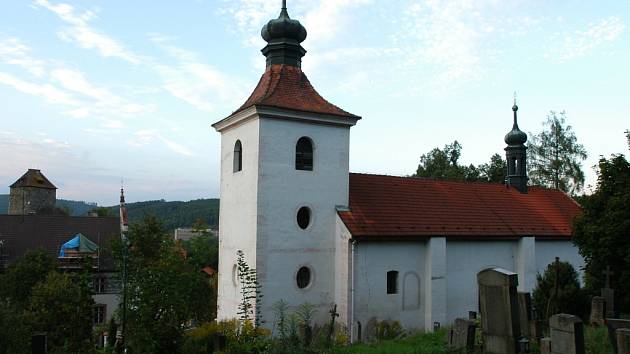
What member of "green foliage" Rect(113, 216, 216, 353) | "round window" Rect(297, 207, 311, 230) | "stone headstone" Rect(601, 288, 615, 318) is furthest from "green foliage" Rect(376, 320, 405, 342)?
"green foliage" Rect(113, 216, 216, 353)

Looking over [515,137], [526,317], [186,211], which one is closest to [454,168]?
[515,137]

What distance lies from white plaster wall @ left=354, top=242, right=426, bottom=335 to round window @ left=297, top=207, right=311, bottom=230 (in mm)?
1824

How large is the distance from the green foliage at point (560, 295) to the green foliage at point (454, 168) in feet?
71.5

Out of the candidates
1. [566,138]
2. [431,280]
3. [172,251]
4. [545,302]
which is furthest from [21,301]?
[566,138]

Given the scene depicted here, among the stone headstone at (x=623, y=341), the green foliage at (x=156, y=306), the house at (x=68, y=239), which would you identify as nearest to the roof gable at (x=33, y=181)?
the house at (x=68, y=239)

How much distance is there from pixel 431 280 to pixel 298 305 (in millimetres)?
4963

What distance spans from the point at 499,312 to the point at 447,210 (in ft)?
32.5

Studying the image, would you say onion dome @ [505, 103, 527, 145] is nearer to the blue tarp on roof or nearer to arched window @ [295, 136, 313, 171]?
arched window @ [295, 136, 313, 171]

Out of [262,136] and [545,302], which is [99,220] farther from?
[545,302]

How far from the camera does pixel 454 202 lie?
2105 centimetres

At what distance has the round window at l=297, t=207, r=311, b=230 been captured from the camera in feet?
55.6

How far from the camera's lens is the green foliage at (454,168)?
130 ft

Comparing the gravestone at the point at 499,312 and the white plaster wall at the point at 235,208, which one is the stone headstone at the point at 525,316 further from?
the white plaster wall at the point at 235,208

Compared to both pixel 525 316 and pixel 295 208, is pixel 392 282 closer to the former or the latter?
pixel 295 208
